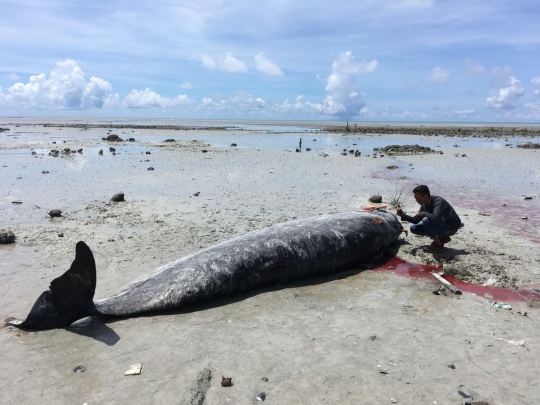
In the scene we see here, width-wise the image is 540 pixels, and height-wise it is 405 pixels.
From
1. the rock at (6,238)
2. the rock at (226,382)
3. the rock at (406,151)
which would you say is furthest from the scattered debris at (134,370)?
the rock at (406,151)

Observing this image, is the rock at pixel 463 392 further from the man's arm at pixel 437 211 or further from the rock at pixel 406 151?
the rock at pixel 406 151

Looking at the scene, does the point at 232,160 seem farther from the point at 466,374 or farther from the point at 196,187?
the point at 466,374

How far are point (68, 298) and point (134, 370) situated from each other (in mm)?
1444

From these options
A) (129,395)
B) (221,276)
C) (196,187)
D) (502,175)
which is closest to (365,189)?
(196,187)

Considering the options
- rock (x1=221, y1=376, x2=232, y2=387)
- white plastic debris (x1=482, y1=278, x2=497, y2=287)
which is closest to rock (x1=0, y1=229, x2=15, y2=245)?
rock (x1=221, y1=376, x2=232, y2=387)

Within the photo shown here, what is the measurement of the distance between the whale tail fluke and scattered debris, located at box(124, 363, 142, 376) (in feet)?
4.03

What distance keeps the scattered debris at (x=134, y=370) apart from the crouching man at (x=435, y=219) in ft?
17.3

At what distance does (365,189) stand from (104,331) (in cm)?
1060

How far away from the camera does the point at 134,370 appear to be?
4.08 m

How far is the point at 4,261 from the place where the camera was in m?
6.97

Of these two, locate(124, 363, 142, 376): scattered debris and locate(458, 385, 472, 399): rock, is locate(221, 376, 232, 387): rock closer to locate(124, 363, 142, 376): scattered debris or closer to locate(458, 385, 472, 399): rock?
locate(124, 363, 142, 376): scattered debris

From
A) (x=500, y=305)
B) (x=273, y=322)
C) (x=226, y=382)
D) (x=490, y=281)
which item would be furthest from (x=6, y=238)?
(x=490, y=281)

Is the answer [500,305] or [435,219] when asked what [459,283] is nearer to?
[500,305]

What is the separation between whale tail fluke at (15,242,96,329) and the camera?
482cm
